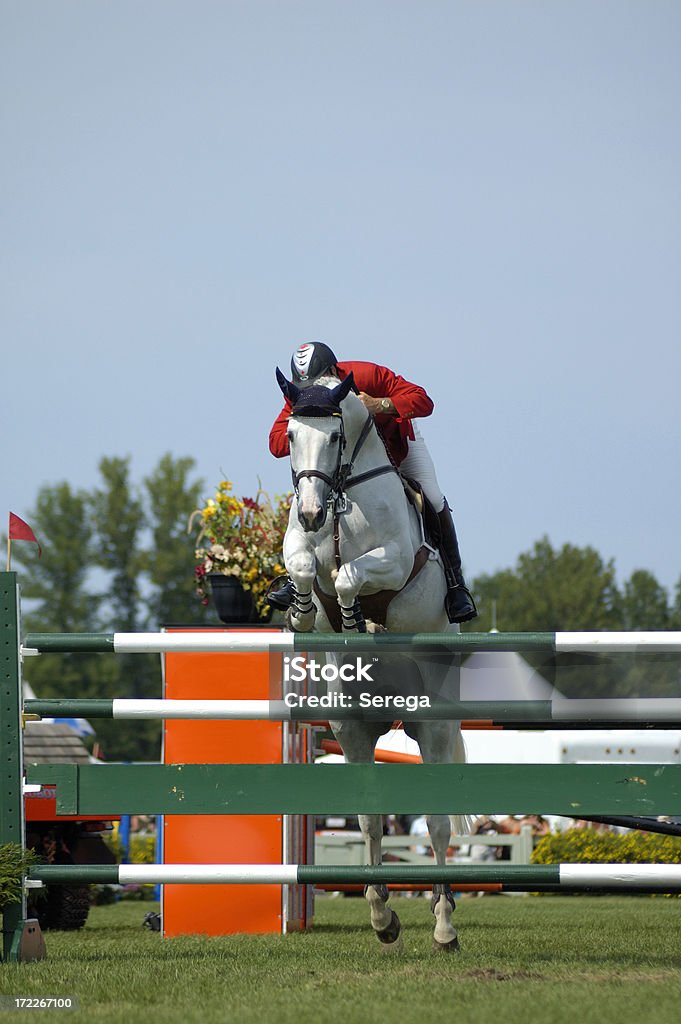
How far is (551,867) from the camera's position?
481 centimetres

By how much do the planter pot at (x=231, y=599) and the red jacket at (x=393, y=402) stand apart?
2529 millimetres

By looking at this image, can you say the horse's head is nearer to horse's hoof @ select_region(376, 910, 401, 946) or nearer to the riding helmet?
the riding helmet

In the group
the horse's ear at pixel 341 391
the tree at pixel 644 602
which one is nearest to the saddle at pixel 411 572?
the horse's ear at pixel 341 391

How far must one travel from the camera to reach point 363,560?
18.3ft

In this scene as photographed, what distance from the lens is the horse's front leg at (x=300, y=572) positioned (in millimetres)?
5512

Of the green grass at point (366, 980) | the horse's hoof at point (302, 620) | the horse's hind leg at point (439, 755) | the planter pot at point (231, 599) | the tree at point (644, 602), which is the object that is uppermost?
the tree at point (644, 602)

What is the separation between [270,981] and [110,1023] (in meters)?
0.97

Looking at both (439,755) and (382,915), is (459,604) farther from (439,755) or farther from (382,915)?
(382,915)

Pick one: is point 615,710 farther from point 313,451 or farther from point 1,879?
point 1,879

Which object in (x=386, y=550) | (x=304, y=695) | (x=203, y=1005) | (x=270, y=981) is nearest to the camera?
(x=203, y=1005)

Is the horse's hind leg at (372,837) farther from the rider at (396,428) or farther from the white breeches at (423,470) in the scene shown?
the white breeches at (423,470)

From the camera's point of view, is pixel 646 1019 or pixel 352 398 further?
pixel 352 398

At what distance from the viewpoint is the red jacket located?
5.93m

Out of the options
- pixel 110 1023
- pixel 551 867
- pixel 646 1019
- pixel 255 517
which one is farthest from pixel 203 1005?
pixel 255 517
